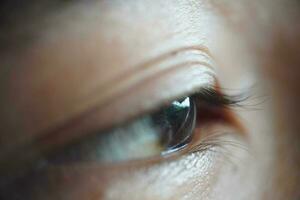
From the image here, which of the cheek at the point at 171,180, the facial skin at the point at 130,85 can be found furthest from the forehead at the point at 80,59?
the cheek at the point at 171,180

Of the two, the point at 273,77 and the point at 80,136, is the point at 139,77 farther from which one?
the point at 273,77

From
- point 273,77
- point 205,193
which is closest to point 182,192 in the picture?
point 205,193

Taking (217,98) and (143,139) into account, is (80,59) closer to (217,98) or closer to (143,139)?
(143,139)

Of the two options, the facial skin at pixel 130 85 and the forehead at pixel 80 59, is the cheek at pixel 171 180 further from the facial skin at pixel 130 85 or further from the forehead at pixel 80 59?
the forehead at pixel 80 59

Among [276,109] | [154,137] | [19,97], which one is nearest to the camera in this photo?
[19,97]

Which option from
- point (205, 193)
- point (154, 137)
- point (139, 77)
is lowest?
point (205, 193)

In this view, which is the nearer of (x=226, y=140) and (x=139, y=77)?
(x=139, y=77)

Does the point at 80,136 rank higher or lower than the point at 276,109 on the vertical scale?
higher

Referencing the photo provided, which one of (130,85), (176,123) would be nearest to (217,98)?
(176,123)
